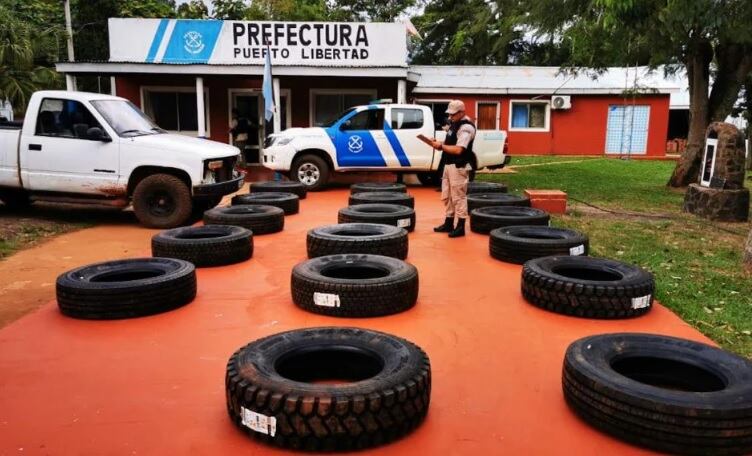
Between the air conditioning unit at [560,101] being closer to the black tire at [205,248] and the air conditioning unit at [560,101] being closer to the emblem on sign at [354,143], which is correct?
the emblem on sign at [354,143]

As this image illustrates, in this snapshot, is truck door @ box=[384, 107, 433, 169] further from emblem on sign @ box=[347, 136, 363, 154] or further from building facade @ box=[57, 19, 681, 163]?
building facade @ box=[57, 19, 681, 163]

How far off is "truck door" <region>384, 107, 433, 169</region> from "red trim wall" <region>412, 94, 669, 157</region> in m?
12.7

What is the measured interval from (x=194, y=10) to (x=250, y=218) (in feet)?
83.7

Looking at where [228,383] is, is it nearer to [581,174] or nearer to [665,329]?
[665,329]

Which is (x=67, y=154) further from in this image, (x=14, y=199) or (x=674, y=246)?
(x=674, y=246)

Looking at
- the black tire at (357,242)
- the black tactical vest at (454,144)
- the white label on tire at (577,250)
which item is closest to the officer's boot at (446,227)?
the black tactical vest at (454,144)

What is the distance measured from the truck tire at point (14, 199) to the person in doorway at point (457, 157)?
7.07 metres

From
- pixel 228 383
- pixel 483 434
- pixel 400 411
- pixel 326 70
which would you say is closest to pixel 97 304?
pixel 228 383

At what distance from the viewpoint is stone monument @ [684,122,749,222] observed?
10047 millimetres

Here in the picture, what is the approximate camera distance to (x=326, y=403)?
2617 millimetres

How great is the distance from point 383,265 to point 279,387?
8.35 feet

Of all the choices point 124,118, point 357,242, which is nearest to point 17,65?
point 124,118

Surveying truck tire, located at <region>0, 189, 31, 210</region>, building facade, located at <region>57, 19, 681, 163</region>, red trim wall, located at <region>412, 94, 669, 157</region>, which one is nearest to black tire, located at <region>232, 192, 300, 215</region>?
truck tire, located at <region>0, 189, 31, 210</region>

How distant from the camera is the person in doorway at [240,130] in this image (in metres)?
17.0
